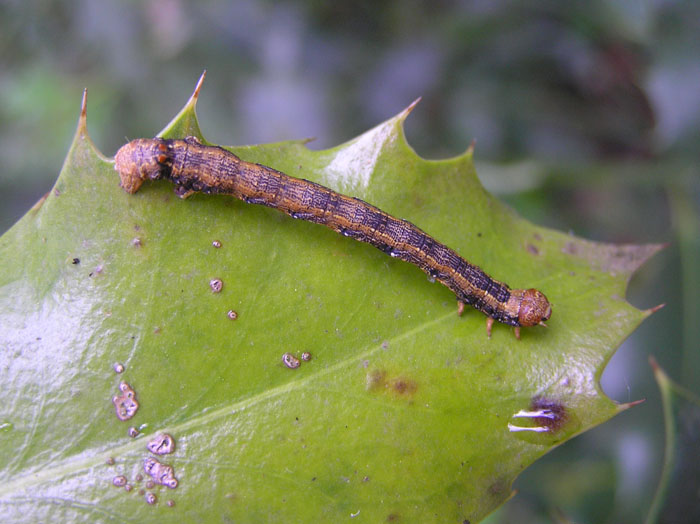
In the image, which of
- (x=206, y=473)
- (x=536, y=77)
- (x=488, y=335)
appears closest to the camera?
(x=206, y=473)

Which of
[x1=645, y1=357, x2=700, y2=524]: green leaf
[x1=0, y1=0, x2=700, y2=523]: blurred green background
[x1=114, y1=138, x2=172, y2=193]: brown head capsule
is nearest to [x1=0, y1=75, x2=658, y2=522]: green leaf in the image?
[x1=114, y1=138, x2=172, y2=193]: brown head capsule

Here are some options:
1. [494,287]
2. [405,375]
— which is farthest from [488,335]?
[405,375]

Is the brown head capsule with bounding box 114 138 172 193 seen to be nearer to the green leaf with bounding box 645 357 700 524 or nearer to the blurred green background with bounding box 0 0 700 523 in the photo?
the green leaf with bounding box 645 357 700 524

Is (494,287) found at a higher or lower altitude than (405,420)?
higher

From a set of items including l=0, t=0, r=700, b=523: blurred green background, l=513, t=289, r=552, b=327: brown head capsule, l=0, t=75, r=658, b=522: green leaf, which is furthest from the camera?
l=0, t=0, r=700, b=523: blurred green background

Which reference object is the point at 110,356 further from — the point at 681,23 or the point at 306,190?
the point at 681,23

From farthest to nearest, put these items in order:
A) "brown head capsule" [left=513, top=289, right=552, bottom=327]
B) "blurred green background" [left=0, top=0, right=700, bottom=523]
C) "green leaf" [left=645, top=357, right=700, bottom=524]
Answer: "blurred green background" [left=0, top=0, right=700, bottom=523] → "green leaf" [left=645, top=357, right=700, bottom=524] → "brown head capsule" [left=513, top=289, right=552, bottom=327]

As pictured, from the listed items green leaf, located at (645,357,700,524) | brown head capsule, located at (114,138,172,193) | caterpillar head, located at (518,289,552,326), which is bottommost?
green leaf, located at (645,357,700,524)
